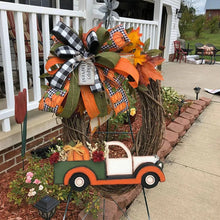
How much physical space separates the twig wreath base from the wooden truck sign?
6.9 inches

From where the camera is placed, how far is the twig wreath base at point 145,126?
4.09 feet

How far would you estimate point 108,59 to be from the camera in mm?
1079

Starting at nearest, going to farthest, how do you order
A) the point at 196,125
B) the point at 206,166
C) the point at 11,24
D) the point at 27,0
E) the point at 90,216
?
the point at 90,216 → the point at 206,166 → the point at 11,24 → the point at 196,125 → the point at 27,0

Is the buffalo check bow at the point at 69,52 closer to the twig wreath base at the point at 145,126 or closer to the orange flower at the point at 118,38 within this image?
the orange flower at the point at 118,38

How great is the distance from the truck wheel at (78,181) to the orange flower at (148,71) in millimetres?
559

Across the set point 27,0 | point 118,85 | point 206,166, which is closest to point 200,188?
point 206,166

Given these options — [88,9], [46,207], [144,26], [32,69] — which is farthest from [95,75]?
[144,26]

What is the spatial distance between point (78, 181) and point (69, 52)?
0.62 m

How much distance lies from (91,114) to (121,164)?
0.96 ft

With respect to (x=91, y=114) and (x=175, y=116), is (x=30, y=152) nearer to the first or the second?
(x=91, y=114)

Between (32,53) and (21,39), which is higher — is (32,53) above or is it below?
below

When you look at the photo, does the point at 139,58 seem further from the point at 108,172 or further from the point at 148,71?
the point at 108,172

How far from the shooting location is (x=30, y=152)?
2.37 metres

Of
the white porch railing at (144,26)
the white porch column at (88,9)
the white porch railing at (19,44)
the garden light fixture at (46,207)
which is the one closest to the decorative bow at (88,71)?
the garden light fixture at (46,207)
